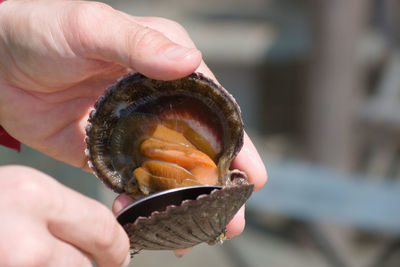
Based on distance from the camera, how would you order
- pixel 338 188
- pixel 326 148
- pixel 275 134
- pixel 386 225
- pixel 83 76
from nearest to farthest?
pixel 83 76
pixel 386 225
pixel 338 188
pixel 326 148
pixel 275 134

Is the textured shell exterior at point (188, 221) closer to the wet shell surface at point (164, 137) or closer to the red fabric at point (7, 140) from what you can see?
the wet shell surface at point (164, 137)

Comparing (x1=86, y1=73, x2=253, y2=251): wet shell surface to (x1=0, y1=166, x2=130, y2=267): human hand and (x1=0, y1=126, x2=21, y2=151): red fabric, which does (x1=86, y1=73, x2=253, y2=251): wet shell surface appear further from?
(x1=0, y1=126, x2=21, y2=151): red fabric

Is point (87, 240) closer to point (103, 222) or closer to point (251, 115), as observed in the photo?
point (103, 222)

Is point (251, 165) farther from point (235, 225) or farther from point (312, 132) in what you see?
point (312, 132)

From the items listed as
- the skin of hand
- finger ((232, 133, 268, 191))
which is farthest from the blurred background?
finger ((232, 133, 268, 191))

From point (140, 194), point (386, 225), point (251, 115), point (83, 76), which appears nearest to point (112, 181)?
point (140, 194)
